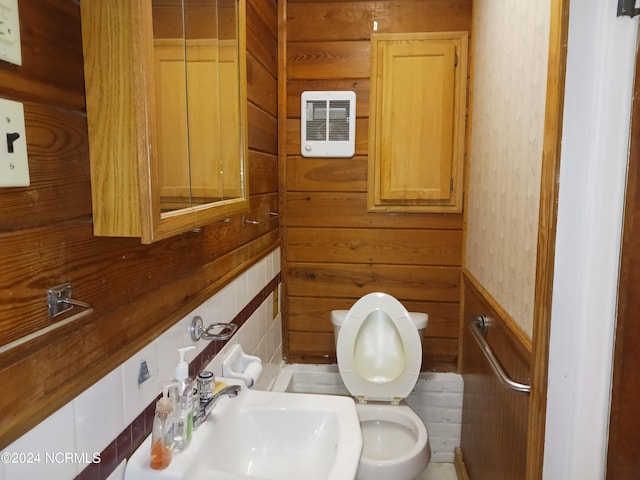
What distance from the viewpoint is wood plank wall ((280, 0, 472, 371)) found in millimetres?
2117

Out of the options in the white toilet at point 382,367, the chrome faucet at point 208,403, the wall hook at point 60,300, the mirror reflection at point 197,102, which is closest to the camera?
the wall hook at point 60,300

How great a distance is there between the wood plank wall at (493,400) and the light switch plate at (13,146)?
1190mm

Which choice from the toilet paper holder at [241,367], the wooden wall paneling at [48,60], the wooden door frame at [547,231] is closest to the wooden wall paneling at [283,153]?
the toilet paper holder at [241,367]

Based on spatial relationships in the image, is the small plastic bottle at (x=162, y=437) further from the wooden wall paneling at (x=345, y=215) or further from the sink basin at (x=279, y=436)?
the wooden wall paneling at (x=345, y=215)

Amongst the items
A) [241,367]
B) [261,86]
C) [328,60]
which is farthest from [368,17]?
[241,367]

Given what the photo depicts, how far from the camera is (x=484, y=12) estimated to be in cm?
188

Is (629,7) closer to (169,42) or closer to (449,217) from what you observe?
(169,42)

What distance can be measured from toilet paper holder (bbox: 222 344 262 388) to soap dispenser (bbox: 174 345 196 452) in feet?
1.11

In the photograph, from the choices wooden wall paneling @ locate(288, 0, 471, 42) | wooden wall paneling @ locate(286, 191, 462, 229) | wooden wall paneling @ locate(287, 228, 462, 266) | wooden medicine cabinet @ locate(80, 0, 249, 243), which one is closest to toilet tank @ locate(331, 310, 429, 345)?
wooden wall paneling @ locate(287, 228, 462, 266)

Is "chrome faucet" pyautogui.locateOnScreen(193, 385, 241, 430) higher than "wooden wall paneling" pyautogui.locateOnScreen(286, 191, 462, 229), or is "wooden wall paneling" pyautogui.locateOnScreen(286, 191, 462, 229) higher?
"wooden wall paneling" pyautogui.locateOnScreen(286, 191, 462, 229)

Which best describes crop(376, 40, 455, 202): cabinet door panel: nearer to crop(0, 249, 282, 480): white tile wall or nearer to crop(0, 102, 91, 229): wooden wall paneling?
crop(0, 249, 282, 480): white tile wall

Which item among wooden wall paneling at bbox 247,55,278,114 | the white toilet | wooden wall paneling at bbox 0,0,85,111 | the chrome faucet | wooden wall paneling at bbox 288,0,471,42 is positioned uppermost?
A: wooden wall paneling at bbox 288,0,471,42

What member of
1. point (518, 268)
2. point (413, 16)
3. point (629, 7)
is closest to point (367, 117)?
point (413, 16)

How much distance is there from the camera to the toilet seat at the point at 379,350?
1896 mm
